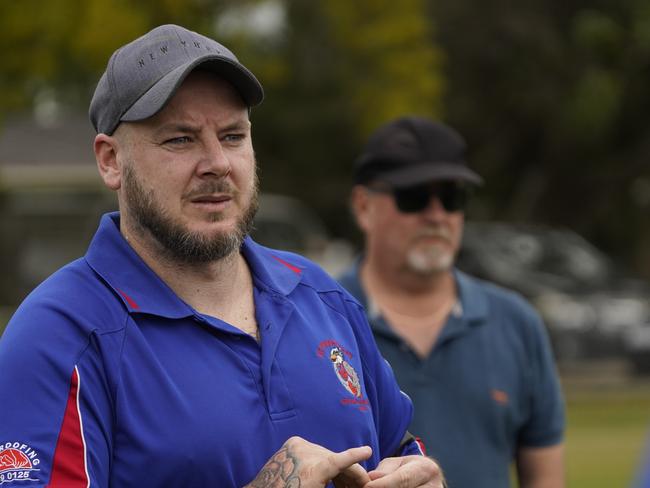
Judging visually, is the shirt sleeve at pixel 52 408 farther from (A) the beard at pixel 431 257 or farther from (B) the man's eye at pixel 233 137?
(A) the beard at pixel 431 257

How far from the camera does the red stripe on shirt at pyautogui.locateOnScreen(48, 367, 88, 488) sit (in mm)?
2604

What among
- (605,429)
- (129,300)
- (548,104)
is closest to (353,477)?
(129,300)

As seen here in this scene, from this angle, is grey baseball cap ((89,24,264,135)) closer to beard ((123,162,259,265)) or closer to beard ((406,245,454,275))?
beard ((123,162,259,265))

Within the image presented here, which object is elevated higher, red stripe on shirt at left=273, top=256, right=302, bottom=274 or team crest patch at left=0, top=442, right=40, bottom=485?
red stripe on shirt at left=273, top=256, right=302, bottom=274

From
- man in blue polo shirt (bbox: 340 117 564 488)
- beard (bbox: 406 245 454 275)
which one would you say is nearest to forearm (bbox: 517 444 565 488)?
man in blue polo shirt (bbox: 340 117 564 488)

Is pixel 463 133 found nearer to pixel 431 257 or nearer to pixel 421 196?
pixel 421 196

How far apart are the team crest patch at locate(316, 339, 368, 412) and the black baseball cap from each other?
200 cm

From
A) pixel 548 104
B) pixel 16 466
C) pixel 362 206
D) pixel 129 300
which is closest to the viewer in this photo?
pixel 16 466

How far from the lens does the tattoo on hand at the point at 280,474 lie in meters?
2.70

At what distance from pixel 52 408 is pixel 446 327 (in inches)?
92.5

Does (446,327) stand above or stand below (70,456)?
below

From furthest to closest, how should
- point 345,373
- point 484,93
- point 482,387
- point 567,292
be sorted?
point 484,93
point 567,292
point 482,387
point 345,373

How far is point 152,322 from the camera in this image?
2811 mm

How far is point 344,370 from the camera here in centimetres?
303
